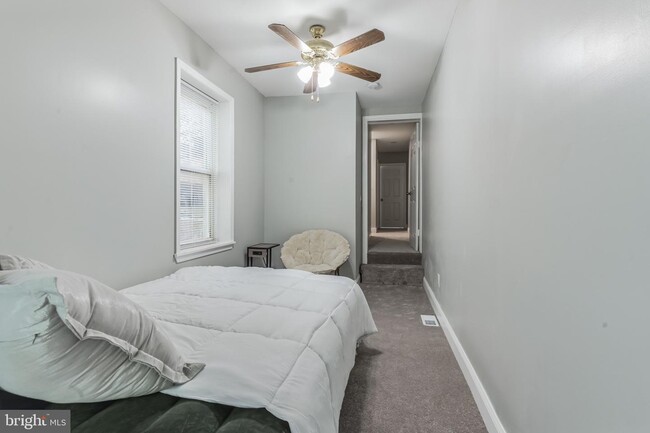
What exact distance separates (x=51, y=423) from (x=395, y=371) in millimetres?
1931

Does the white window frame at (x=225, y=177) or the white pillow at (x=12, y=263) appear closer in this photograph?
the white pillow at (x=12, y=263)

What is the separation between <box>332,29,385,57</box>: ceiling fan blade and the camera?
2328 mm

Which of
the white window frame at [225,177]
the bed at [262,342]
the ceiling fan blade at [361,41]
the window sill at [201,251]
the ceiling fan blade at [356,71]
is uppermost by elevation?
the ceiling fan blade at [361,41]

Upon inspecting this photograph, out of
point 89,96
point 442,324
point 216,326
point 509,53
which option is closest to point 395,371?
point 442,324

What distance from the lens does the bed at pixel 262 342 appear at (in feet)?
3.08

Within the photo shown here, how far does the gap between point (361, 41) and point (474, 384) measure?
2.46m

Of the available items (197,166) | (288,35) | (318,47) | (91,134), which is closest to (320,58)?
(318,47)

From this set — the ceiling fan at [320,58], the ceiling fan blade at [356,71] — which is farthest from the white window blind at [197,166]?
the ceiling fan blade at [356,71]

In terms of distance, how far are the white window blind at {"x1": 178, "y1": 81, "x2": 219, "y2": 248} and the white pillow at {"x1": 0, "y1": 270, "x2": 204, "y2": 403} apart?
6.89 feet

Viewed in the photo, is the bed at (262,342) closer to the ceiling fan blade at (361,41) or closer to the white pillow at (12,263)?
the white pillow at (12,263)

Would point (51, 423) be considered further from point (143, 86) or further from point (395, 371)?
point (143, 86)

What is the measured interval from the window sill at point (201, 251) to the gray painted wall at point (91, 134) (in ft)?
0.43

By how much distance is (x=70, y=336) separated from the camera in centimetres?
74

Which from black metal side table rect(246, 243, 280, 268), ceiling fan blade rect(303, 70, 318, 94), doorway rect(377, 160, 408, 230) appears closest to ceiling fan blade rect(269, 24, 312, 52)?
ceiling fan blade rect(303, 70, 318, 94)
